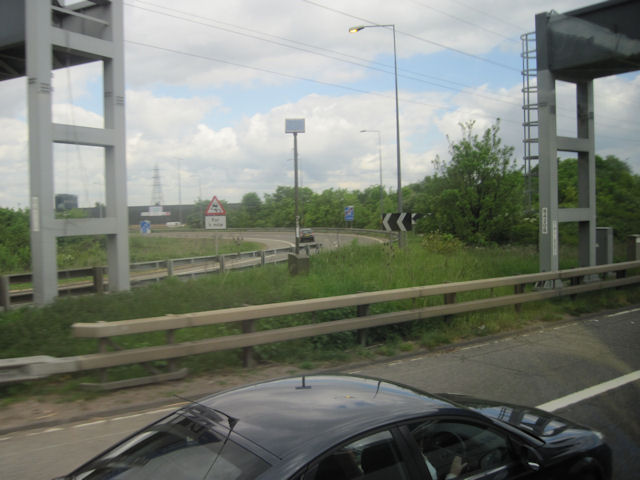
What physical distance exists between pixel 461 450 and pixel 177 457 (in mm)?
1465

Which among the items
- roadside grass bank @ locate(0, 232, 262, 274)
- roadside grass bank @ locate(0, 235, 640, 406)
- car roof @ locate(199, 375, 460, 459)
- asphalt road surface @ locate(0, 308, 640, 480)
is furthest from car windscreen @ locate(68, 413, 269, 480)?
roadside grass bank @ locate(0, 232, 262, 274)

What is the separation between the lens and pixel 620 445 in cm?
476

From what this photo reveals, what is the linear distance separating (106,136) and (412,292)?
7.63 m

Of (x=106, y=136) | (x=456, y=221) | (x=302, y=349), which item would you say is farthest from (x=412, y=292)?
(x=456, y=221)

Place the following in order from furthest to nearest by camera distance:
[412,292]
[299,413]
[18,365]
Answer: [412,292]
[18,365]
[299,413]

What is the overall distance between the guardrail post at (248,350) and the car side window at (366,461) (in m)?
5.05

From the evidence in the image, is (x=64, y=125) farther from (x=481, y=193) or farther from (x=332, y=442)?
(x=481, y=193)

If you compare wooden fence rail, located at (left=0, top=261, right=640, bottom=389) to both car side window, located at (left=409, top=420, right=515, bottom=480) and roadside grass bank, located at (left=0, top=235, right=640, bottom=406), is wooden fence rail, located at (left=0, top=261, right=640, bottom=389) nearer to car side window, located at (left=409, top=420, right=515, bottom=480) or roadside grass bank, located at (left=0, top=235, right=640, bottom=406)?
roadside grass bank, located at (left=0, top=235, right=640, bottom=406)

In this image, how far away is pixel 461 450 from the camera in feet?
9.46

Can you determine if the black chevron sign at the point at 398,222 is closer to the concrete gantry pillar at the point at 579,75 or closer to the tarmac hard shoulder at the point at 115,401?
the concrete gantry pillar at the point at 579,75

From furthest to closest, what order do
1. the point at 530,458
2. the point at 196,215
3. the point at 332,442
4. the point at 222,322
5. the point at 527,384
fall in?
the point at 196,215 < the point at 222,322 < the point at 527,384 < the point at 530,458 < the point at 332,442

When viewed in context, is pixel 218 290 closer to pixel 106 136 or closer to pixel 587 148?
pixel 106 136

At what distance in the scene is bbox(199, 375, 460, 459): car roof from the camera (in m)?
2.39

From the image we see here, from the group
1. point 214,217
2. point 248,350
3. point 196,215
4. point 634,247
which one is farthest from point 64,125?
point 196,215
